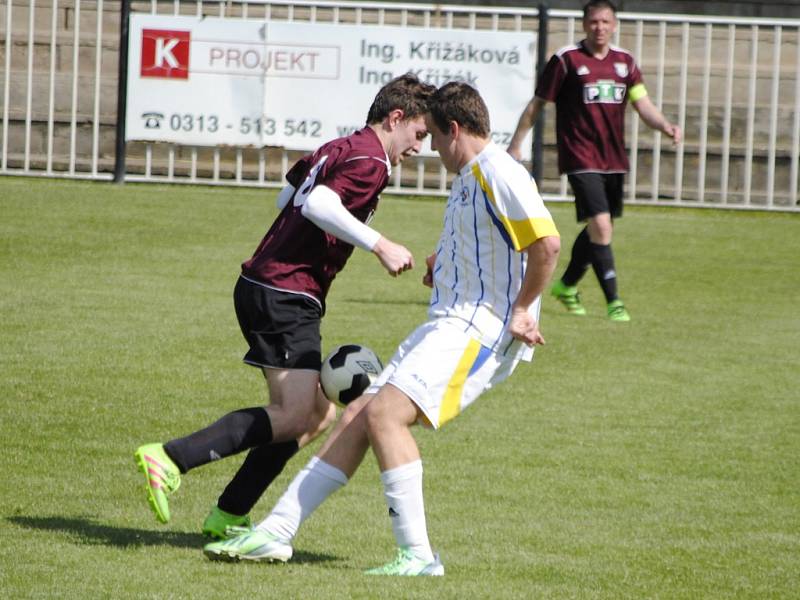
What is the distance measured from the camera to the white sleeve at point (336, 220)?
5.19m

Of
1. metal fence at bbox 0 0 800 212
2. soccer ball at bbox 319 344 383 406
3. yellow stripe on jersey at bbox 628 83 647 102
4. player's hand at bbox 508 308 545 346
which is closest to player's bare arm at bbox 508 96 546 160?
yellow stripe on jersey at bbox 628 83 647 102

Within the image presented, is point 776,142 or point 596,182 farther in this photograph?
point 776,142

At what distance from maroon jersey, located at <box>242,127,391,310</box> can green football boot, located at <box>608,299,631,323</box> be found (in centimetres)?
560

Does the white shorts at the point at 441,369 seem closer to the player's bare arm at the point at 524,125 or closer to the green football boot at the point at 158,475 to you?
the green football boot at the point at 158,475

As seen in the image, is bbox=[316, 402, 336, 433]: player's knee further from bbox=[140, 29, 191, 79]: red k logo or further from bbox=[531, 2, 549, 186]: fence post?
bbox=[140, 29, 191, 79]: red k logo

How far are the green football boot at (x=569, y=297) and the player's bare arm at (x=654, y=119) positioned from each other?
1337 mm

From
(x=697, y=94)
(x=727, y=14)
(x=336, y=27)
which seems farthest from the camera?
(x=727, y=14)

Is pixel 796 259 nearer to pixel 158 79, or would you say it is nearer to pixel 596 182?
pixel 596 182

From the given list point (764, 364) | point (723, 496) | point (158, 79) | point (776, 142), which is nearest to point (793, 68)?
point (776, 142)

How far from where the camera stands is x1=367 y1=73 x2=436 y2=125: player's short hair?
5539 millimetres

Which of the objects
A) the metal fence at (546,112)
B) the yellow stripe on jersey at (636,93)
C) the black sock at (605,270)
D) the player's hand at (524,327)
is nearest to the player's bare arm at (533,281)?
the player's hand at (524,327)

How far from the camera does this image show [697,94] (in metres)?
18.2

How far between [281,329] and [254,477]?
53 cm

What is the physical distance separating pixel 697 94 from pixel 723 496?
484 inches
